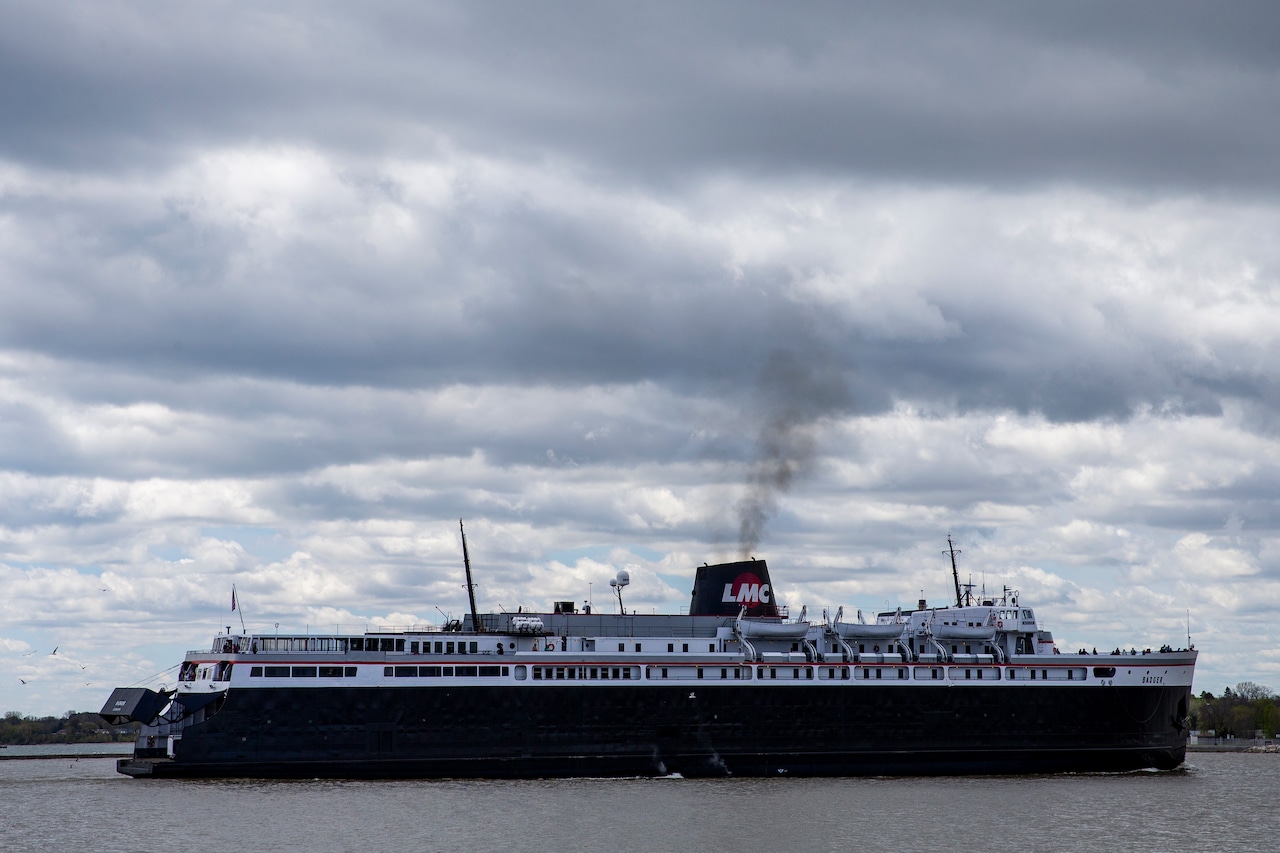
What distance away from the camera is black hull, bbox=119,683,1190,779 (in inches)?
2431

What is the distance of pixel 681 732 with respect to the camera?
65562 mm

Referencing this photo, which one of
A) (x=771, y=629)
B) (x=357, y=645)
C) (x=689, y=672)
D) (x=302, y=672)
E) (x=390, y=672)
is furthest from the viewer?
(x=771, y=629)

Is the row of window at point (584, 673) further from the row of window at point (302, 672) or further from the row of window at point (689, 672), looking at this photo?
the row of window at point (302, 672)

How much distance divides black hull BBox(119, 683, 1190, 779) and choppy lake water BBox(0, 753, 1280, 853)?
1.30 meters

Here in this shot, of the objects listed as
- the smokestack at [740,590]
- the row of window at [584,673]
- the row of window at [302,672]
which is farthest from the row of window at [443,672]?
the smokestack at [740,590]

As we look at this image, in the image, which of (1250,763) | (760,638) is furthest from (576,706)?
(1250,763)

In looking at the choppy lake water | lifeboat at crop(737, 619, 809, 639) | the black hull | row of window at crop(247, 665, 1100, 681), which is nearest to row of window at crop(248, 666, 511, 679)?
row of window at crop(247, 665, 1100, 681)

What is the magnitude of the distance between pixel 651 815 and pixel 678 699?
1474 centimetres

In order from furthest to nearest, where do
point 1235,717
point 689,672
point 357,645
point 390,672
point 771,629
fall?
point 1235,717
point 771,629
point 689,672
point 357,645
point 390,672

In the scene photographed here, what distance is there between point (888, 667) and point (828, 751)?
540 centimetres

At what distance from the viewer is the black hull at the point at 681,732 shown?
203ft

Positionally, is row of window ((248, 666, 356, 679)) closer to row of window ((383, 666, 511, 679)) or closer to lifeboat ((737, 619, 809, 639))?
row of window ((383, 666, 511, 679))

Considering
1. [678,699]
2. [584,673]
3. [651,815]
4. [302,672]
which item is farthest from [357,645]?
[651,815]

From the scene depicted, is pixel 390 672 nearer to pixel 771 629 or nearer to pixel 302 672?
pixel 302 672
